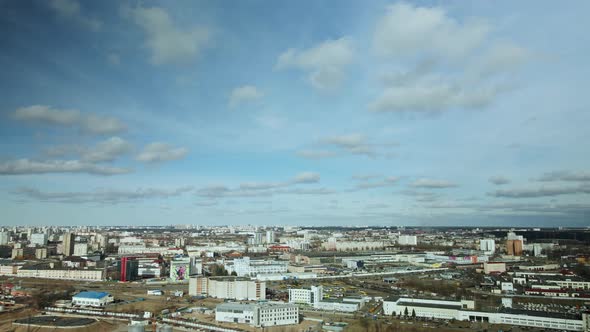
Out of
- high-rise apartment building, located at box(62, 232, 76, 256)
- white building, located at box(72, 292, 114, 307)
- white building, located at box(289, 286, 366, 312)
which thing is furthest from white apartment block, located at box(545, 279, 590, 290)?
high-rise apartment building, located at box(62, 232, 76, 256)

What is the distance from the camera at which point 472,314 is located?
43.6 ft

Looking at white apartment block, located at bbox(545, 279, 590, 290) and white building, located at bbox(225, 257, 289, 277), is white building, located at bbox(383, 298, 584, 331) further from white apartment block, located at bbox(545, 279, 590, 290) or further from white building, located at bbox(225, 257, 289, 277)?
white building, located at bbox(225, 257, 289, 277)

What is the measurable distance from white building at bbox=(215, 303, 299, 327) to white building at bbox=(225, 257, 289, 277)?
10.8 metres

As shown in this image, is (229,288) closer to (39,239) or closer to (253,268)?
(253,268)

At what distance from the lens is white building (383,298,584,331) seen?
40.2ft

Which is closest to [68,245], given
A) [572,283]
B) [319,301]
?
[319,301]

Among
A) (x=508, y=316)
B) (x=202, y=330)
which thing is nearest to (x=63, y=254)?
(x=202, y=330)

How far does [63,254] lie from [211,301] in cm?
2347

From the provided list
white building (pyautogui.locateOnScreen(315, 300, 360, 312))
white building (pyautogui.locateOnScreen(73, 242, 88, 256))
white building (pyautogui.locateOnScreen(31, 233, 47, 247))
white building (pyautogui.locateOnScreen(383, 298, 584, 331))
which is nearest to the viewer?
white building (pyautogui.locateOnScreen(383, 298, 584, 331))

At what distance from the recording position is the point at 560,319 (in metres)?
12.2

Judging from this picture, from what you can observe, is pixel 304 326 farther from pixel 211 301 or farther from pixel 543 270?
pixel 543 270

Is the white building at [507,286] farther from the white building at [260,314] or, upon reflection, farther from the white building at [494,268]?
the white building at [260,314]

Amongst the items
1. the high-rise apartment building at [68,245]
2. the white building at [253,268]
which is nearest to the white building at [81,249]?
the high-rise apartment building at [68,245]

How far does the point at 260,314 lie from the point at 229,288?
4.67 metres
